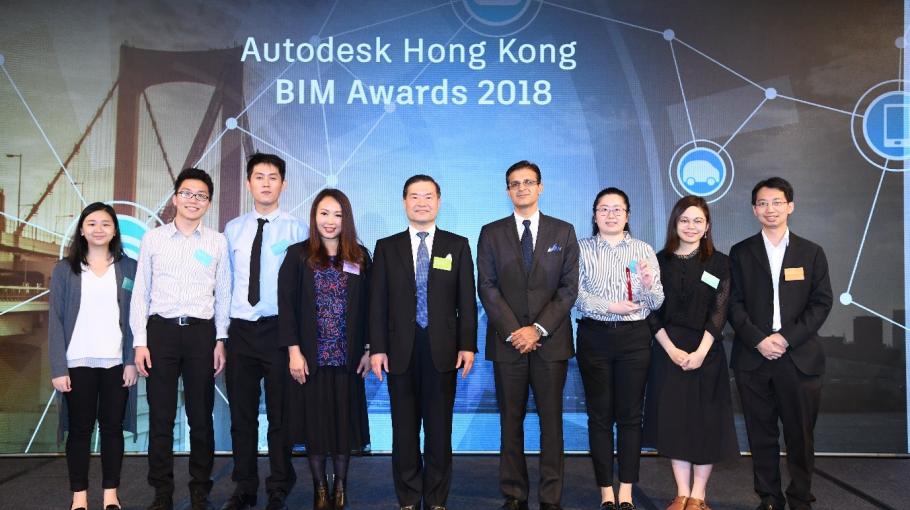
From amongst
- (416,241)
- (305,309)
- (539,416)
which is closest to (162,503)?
(305,309)

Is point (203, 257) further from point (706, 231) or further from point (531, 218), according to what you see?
point (706, 231)

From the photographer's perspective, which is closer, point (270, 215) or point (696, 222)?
point (696, 222)

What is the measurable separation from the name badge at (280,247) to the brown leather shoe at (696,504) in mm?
2266

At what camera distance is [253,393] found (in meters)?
3.30

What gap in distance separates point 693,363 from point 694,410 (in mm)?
225

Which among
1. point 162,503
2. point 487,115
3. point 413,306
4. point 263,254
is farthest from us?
point 487,115

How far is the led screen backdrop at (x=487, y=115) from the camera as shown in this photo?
442cm

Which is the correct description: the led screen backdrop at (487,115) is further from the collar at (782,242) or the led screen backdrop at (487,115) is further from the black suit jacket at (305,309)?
the black suit jacket at (305,309)

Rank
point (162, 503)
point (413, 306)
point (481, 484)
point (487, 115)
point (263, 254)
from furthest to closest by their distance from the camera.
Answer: point (487, 115), point (481, 484), point (263, 254), point (162, 503), point (413, 306)

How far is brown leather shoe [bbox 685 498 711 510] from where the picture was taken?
314 cm

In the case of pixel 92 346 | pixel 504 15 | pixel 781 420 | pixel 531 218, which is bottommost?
pixel 781 420

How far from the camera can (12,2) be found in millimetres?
4438

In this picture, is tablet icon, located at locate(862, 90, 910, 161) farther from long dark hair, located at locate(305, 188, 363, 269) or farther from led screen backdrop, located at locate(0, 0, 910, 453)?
long dark hair, located at locate(305, 188, 363, 269)

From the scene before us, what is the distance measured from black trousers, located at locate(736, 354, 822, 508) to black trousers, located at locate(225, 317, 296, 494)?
7.44 feet
